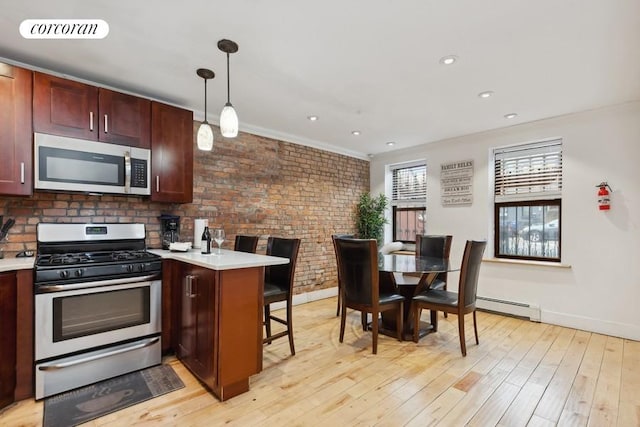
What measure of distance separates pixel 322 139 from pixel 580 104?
307 centimetres

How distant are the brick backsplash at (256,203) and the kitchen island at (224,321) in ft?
3.74

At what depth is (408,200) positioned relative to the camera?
5406 mm

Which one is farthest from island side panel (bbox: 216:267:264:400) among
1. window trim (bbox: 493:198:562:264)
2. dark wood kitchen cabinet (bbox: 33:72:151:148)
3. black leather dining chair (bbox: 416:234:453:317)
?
window trim (bbox: 493:198:562:264)

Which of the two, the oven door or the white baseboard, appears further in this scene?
the white baseboard

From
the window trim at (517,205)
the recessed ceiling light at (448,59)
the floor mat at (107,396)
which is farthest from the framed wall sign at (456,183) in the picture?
the floor mat at (107,396)

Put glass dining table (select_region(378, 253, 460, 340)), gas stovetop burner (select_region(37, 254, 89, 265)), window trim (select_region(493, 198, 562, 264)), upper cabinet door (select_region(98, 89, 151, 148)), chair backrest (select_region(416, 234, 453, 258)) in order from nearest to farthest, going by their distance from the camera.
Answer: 1. gas stovetop burner (select_region(37, 254, 89, 265))
2. upper cabinet door (select_region(98, 89, 151, 148))
3. glass dining table (select_region(378, 253, 460, 340))
4. window trim (select_region(493, 198, 562, 264))
5. chair backrest (select_region(416, 234, 453, 258))

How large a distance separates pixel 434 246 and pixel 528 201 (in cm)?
133

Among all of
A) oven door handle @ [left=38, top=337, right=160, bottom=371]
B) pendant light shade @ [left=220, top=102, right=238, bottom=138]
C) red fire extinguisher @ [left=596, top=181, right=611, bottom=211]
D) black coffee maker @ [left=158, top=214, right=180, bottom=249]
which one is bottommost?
oven door handle @ [left=38, top=337, right=160, bottom=371]

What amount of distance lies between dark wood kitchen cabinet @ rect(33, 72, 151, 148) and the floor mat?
1930mm

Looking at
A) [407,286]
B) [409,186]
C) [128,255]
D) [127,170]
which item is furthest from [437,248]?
[127,170]

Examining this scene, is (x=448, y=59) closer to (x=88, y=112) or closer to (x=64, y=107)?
(x=88, y=112)

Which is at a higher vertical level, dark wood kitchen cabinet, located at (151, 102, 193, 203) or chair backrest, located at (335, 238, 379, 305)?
dark wood kitchen cabinet, located at (151, 102, 193, 203)

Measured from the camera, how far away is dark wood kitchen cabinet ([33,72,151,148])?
2.41 metres

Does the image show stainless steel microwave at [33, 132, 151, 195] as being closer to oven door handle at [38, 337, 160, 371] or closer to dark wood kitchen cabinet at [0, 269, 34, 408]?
dark wood kitchen cabinet at [0, 269, 34, 408]
